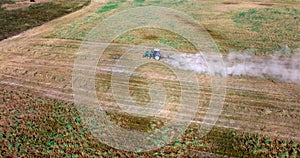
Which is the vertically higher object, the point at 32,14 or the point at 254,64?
the point at 32,14

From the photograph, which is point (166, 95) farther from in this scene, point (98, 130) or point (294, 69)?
point (294, 69)

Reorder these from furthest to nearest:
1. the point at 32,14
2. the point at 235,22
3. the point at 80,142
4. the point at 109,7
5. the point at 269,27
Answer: the point at 109,7
the point at 32,14
the point at 235,22
the point at 269,27
the point at 80,142

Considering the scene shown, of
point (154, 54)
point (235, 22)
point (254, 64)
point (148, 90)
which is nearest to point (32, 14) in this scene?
point (154, 54)

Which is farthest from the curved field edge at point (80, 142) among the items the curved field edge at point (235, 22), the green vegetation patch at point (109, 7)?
the green vegetation patch at point (109, 7)

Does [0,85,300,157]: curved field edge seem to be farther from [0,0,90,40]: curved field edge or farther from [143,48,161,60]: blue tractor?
[0,0,90,40]: curved field edge

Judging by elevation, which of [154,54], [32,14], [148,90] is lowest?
[148,90]

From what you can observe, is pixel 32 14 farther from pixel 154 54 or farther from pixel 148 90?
pixel 148 90
